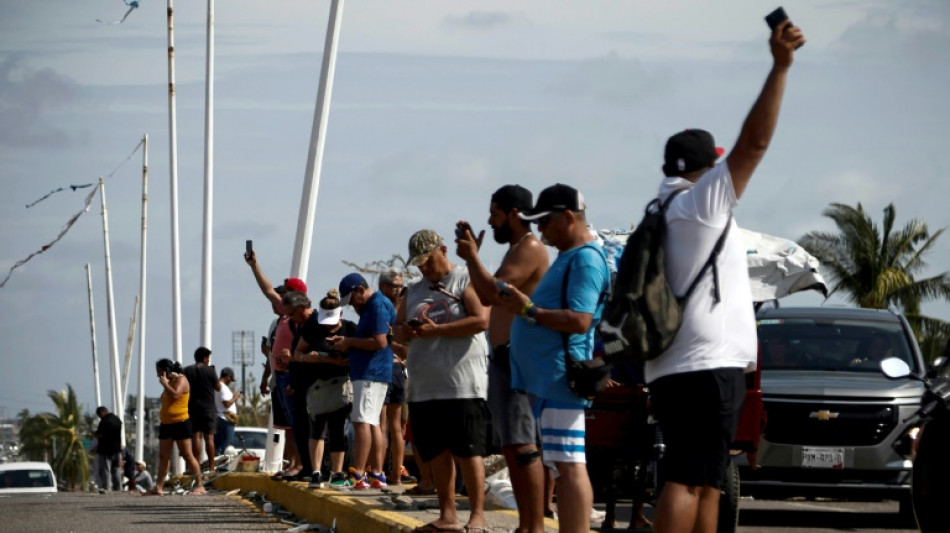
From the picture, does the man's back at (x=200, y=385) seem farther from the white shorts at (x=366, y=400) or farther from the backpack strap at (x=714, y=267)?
the backpack strap at (x=714, y=267)

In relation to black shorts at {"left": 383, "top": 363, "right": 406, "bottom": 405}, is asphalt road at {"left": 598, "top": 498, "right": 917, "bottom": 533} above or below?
below

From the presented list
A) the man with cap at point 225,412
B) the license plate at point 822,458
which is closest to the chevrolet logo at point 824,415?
the license plate at point 822,458

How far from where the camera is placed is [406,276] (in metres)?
27.7

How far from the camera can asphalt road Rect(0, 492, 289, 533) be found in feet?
40.3

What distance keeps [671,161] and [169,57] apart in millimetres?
29768

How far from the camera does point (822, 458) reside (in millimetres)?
11922

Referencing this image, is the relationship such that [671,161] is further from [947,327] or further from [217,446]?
[947,327]

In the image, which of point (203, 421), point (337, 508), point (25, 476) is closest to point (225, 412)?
point (203, 421)

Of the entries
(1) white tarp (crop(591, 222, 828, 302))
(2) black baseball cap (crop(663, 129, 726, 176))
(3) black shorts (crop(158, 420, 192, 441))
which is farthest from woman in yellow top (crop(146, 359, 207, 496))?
(2) black baseball cap (crop(663, 129, 726, 176))

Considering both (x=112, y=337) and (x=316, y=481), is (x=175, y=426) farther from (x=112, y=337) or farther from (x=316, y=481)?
(x=112, y=337)

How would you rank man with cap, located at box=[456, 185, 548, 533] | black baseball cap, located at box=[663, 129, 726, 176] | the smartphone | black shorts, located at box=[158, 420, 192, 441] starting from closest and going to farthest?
1. the smartphone
2. black baseball cap, located at box=[663, 129, 726, 176]
3. man with cap, located at box=[456, 185, 548, 533]
4. black shorts, located at box=[158, 420, 192, 441]

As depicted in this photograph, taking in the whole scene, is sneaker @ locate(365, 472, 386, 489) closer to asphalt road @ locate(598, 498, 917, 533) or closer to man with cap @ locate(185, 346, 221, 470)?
asphalt road @ locate(598, 498, 917, 533)

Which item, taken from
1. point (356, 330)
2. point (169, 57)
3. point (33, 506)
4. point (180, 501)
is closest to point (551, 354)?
point (356, 330)

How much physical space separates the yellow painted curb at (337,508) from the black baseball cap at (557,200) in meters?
2.30
